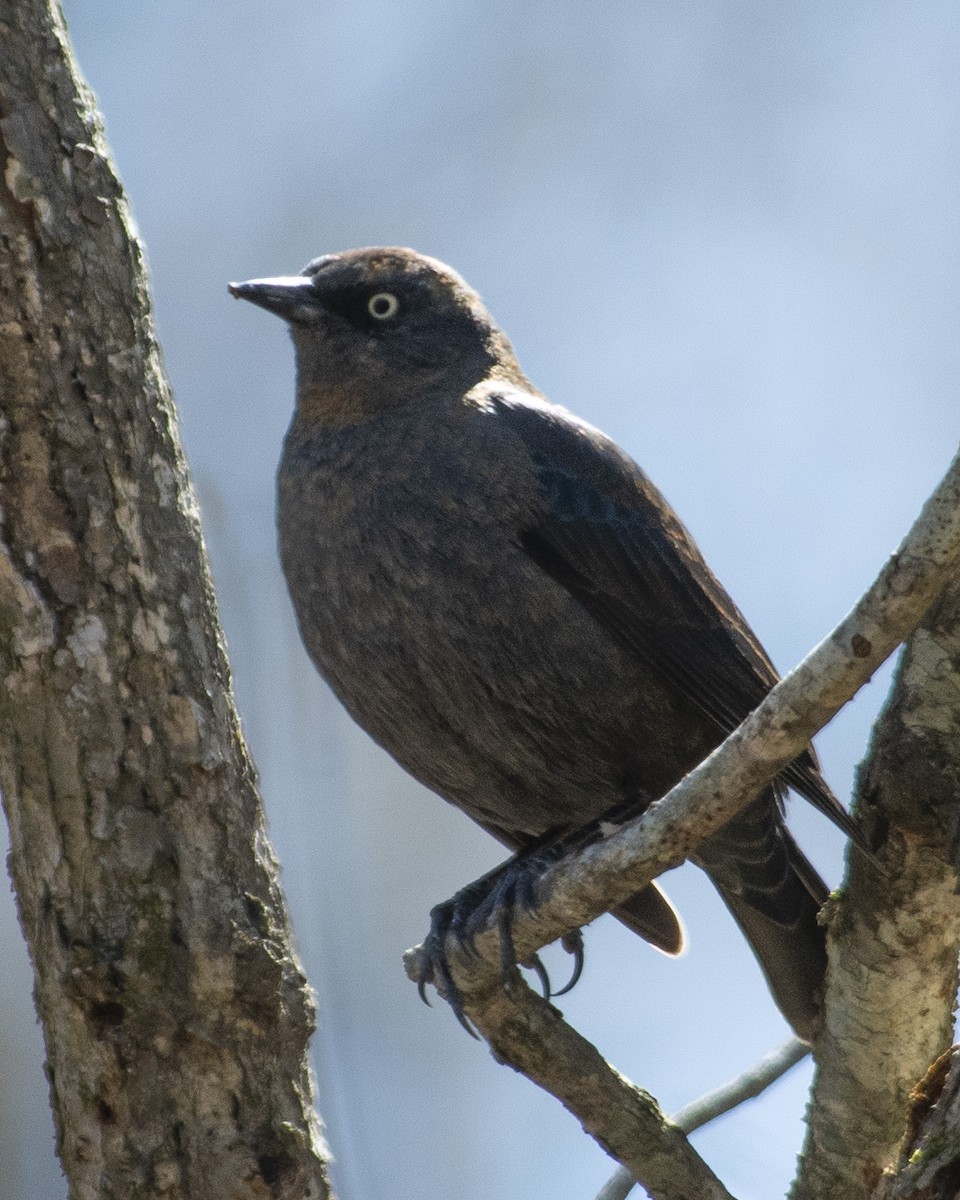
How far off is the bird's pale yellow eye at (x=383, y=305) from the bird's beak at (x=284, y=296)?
0.59 feet

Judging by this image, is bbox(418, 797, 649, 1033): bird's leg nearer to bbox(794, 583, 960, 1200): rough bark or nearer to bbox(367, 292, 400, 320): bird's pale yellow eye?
bbox(794, 583, 960, 1200): rough bark

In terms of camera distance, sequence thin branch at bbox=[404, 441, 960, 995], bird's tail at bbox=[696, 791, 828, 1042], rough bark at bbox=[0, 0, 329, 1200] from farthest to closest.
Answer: bird's tail at bbox=[696, 791, 828, 1042] < rough bark at bbox=[0, 0, 329, 1200] < thin branch at bbox=[404, 441, 960, 995]

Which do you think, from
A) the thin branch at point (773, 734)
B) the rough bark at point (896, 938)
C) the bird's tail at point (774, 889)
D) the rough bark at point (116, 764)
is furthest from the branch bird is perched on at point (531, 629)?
the rough bark at point (116, 764)

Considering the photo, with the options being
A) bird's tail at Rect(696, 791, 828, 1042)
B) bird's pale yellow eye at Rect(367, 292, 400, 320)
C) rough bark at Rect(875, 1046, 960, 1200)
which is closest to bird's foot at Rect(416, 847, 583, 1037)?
bird's tail at Rect(696, 791, 828, 1042)

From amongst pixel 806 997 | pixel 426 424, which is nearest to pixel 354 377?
pixel 426 424

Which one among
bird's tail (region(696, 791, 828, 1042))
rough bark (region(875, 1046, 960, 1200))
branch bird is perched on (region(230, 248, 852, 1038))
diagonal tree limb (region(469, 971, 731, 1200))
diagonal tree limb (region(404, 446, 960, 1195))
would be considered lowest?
rough bark (region(875, 1046, 960, 1200))

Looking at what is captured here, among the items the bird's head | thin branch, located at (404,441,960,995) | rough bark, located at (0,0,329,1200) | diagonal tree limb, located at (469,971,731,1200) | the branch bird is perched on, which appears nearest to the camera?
thin branch, located at (404,441,960,995)

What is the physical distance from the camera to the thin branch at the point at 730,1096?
11.9ft

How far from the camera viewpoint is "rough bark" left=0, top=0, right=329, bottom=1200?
2885mm

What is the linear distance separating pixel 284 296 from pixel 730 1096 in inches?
106

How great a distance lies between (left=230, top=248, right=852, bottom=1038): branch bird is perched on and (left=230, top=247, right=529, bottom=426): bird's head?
66 mm

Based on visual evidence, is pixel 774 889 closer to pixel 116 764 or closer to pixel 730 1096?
pixel 730 1096

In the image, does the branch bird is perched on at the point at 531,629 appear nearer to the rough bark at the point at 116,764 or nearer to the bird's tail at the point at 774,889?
the bird's tail at the point at 774,889

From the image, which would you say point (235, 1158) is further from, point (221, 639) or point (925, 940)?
point (925, 940)
